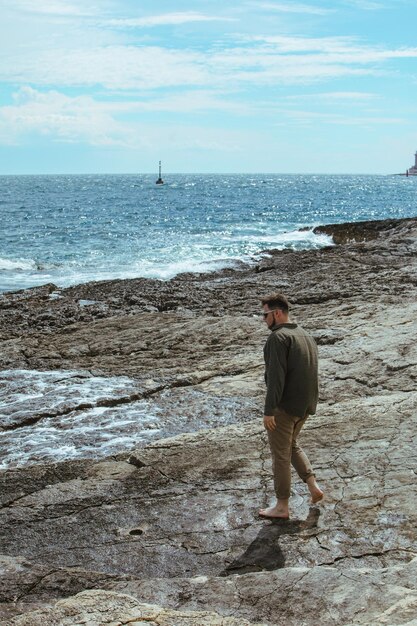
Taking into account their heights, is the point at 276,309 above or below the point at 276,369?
above

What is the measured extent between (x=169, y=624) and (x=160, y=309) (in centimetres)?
1078

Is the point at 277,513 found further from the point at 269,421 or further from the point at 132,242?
the point at 132,242

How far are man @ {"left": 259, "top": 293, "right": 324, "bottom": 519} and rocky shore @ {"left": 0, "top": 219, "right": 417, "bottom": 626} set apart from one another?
0.27 m

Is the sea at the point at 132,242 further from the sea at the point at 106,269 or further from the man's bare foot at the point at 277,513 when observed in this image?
the man's bare foot at the point at 277,513

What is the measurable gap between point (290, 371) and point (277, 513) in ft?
3.53

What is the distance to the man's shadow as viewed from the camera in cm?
504

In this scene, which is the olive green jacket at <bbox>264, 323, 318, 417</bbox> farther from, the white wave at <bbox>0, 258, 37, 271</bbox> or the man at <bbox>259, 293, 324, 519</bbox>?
the white wave at <bbox>0, 258, 37, 271</bbox>

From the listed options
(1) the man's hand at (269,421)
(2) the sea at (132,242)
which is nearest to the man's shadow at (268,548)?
(1) the man's hand at (269,421)

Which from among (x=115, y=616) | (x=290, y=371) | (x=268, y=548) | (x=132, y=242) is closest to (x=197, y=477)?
(x=268, y=548)

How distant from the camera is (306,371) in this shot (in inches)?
221

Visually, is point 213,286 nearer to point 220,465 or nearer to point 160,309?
point 160,309

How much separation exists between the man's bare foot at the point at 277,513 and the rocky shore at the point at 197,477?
0.21 feet

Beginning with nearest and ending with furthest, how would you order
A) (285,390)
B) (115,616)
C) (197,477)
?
(115,616), (285,390), (197,477)

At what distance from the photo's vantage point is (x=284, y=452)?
18.9 feet
